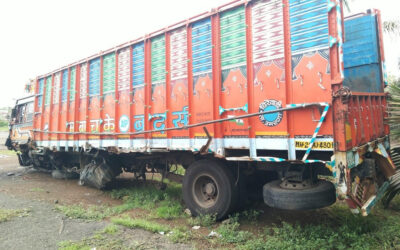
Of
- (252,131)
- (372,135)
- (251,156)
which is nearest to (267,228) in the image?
(251,156)

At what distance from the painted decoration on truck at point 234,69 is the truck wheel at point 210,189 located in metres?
0.65

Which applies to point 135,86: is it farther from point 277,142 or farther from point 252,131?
point 277,142

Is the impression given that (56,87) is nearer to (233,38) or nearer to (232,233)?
(233,38)

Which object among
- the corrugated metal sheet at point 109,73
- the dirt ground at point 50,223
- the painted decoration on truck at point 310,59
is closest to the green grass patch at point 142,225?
the dirt ground at point 50,223

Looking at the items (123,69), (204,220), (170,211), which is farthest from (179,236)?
(123,69)

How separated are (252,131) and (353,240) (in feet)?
6.11

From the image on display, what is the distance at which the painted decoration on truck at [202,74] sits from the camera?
4.40 m

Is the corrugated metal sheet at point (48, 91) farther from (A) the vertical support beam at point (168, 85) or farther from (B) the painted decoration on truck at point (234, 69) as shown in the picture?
(B) the painted decoration on truck at point (234, 69)

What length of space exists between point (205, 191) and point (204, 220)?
532 millimetres

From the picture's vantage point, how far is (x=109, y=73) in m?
6.25

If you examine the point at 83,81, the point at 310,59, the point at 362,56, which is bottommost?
the point at 310,59

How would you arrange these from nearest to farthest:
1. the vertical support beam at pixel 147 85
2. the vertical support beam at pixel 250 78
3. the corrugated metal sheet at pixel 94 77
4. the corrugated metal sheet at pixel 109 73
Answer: the vertical support beam at pixel 250 78 → the vertical support beam at pixel 147 85 → the corrugated metal sheet at pixel 109 73 → the corrugated metal sheet at pixel 94 77

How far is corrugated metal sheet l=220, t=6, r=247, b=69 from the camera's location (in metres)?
4.03

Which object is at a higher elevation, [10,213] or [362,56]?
[362,56]
